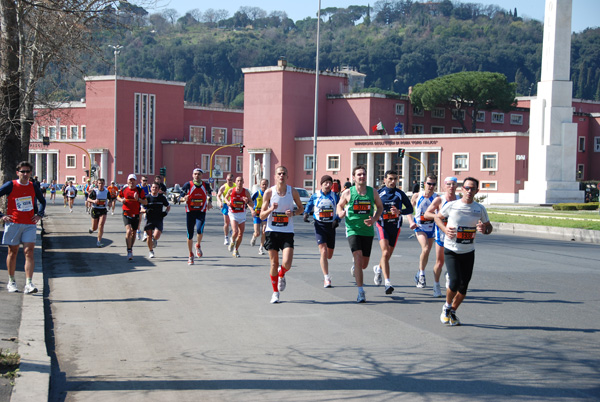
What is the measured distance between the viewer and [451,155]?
63875mm

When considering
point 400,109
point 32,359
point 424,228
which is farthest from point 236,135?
point 32,359

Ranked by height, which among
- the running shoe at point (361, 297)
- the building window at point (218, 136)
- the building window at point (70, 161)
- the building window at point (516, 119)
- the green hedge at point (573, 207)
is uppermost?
the building window at point (516, 119)

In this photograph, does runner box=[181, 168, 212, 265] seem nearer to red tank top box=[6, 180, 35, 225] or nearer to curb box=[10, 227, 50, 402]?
red tank top box=[6, 180, 35, 225]

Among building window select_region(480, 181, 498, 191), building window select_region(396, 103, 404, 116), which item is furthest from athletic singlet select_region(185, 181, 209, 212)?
building window select_region(396, 103, 404, 116)

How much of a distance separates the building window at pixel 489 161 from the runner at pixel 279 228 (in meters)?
52.7

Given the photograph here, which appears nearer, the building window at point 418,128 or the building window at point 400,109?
the building window at point 400,109

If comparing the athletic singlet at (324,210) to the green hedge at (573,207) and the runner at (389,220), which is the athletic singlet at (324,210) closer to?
the runner at (389,220)

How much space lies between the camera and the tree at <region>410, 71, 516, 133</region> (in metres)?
77.5

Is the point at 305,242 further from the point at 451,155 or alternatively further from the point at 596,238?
the point at 451,155

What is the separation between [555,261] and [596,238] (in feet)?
29.9

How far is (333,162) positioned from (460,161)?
1329 centimetres

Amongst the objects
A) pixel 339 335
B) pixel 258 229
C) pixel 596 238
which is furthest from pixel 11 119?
pixel 596 238

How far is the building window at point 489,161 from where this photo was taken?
61156 mm

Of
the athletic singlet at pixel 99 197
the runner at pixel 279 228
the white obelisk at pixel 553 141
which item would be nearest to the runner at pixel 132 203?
the athletic singlet at pixel 99 197
